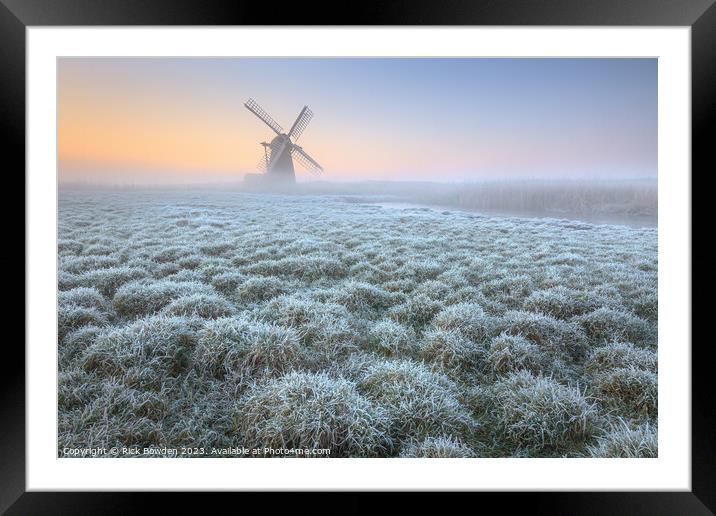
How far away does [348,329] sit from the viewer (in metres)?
3.21

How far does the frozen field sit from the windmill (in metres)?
0.44

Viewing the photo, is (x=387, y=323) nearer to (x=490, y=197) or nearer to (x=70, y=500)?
(x=490, y=197)

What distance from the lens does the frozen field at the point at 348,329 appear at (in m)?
2.51

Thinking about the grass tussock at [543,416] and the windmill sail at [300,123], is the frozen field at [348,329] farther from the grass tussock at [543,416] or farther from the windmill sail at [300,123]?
the windmill sail at [300,123]

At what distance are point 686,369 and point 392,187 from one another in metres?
3.50

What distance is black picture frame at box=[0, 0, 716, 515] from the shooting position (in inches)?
93.0

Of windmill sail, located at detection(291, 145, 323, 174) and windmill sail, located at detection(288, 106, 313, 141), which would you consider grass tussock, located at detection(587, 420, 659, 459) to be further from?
windmill sail, located at detection(288, 106, 313, 141)
